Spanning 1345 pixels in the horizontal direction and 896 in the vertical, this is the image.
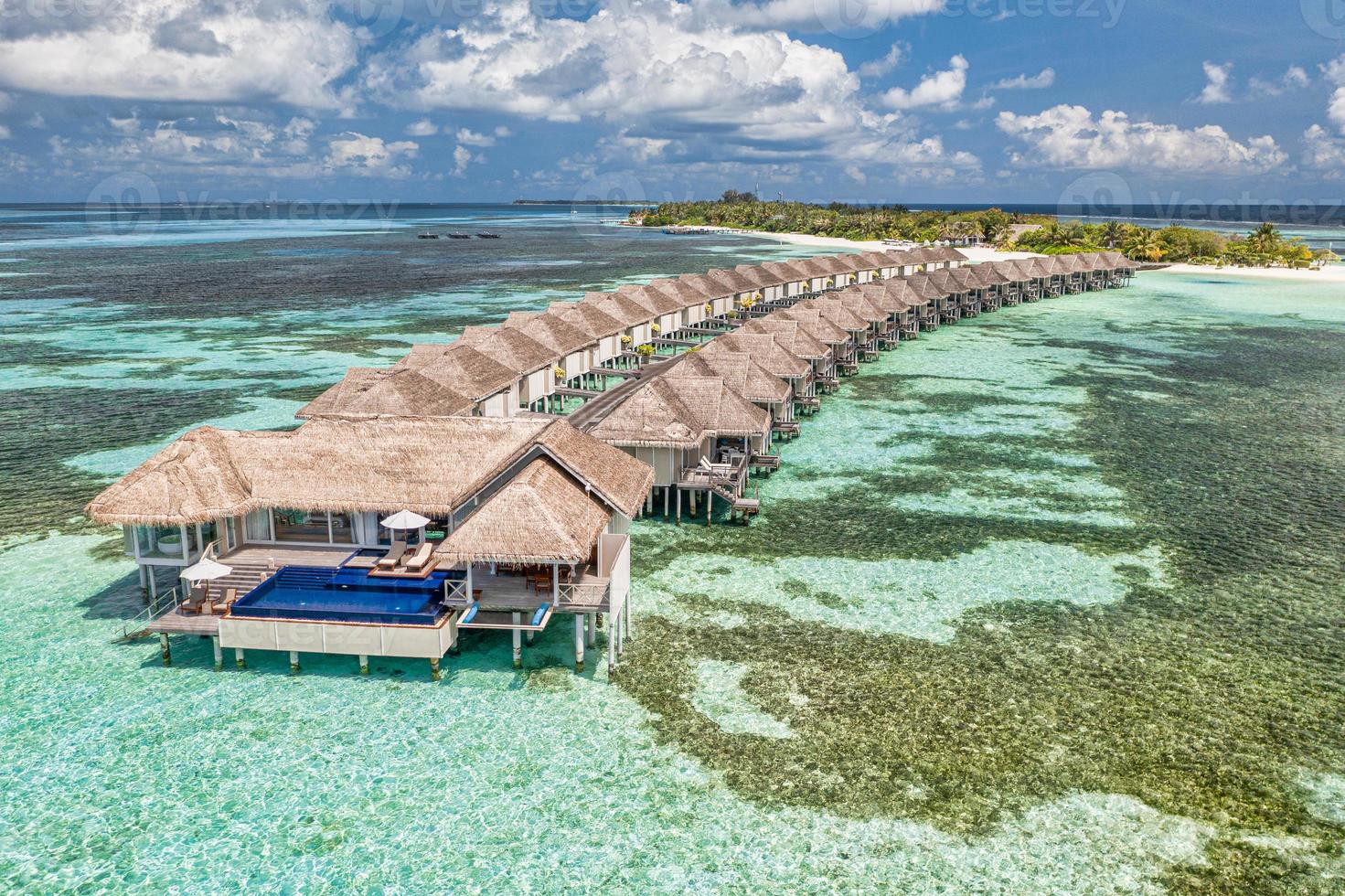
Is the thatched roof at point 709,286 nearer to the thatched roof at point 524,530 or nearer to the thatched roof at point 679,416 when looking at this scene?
the thatched roof at point 679,416

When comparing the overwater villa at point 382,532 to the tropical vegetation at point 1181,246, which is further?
the tropical vegetation at point 1181,246

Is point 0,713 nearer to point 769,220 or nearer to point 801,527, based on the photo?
point 801,527

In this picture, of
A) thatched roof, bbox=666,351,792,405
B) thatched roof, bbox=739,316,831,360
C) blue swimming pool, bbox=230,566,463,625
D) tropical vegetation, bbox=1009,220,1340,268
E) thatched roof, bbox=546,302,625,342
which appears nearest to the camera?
blue swimming pool, bbox=230,566,463,625

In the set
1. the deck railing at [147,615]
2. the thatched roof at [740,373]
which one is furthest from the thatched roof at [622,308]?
the deck railing at [147,615]

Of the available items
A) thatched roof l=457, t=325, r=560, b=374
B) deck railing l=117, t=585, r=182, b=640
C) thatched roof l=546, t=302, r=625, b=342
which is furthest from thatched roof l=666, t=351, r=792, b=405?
deck railing l=117, t=585, r=182, b=640

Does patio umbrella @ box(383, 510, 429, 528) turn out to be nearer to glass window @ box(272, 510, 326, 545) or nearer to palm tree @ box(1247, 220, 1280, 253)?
glass window @ box(272, 510, 326, 545)

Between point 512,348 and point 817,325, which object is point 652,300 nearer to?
point 817,325
